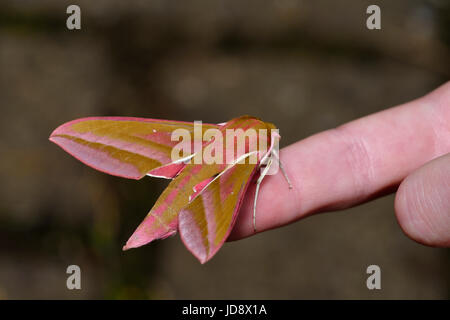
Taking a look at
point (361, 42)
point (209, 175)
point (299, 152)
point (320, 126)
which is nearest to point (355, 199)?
point (299, 152)

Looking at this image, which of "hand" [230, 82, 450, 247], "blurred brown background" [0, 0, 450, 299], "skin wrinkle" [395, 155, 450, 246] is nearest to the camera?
"skin wrinkle" [395, 155, 450, 246]

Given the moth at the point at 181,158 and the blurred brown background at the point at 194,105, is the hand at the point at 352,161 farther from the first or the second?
the blurred brown background at the point at 194,105

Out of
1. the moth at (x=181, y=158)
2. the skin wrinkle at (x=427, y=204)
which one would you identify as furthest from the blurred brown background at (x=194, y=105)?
the skin wrinkle at (x=427, y=204)

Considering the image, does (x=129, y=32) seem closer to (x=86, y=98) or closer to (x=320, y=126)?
(x=86, y=98)

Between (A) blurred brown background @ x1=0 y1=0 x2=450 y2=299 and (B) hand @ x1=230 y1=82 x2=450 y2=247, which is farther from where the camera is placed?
(A) blurred brown background @ x1=0 y1=0 x2=450 y2=299

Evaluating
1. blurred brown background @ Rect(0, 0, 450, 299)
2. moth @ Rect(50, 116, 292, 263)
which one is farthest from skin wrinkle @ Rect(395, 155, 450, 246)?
blurred brown background @ Rect(0, 0, 450, 299)

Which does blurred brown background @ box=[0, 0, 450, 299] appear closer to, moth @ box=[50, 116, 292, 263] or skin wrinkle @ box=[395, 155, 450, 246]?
moth @ box=[50, 116, 292, 263]

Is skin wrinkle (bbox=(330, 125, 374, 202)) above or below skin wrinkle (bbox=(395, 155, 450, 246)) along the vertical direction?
above

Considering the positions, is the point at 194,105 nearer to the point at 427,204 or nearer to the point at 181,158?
the point at 181,158
